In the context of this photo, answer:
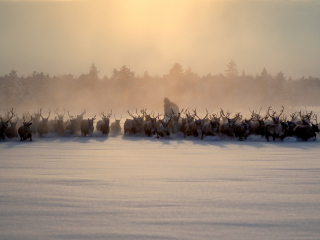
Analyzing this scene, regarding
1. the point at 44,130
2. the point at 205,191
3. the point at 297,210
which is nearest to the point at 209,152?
the point at 205,191

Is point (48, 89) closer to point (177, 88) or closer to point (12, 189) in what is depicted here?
point (177, 88)

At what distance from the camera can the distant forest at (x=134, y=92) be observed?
7806cm

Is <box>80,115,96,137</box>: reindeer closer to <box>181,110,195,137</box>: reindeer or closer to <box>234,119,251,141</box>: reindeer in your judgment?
<box>181,110,195,137</box>: reindeer

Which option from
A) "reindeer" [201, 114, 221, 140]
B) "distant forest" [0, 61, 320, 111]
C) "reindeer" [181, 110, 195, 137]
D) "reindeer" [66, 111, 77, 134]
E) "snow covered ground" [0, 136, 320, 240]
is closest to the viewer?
"snow covered ground" [0, 136, 320, 240]

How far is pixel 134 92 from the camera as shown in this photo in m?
80.9

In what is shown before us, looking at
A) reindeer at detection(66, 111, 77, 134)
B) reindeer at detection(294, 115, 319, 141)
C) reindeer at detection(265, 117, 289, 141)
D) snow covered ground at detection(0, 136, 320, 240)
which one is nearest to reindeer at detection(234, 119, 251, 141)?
reindeer at detection(265, 117, 289, 141)

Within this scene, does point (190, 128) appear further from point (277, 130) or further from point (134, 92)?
point (134, 92)

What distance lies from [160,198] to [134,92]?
74749 mm

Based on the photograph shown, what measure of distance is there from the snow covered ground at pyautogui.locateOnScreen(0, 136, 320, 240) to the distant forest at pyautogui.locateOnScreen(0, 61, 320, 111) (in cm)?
6671

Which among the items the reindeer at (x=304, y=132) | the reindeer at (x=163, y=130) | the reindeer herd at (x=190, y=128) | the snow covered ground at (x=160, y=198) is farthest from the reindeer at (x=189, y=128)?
the snow covered ground at (x=160, y=198)

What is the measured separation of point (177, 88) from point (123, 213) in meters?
77.7

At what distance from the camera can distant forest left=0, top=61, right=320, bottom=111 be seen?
256 ft

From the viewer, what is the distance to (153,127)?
22219 millimetres

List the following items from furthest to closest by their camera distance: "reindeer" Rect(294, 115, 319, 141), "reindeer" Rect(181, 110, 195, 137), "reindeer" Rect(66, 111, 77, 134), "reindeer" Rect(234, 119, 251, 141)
Result: "reindeer" Rect(66, 111, 77, 134) < "reindeer" Rect(181, 110, 195, 137) < "reindeer" Rect(234, 119, 251, 141) < "reindeer" Rect(294, 115, 319, 141)
